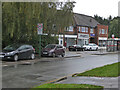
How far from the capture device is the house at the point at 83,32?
165 feet

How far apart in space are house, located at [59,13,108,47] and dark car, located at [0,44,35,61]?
27.8 meters

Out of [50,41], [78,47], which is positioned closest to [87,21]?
[78,47]

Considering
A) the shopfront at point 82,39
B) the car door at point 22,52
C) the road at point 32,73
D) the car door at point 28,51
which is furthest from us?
the shopfront at point 82,39

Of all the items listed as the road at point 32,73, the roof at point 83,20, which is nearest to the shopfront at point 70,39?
the roof at point 83,20

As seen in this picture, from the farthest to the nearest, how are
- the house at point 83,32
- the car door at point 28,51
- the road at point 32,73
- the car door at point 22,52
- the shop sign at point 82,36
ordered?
the shop sign at point 82,36 < the house at point 83,32 < the car door at point 28,51 < the car door at point 22,52 < the road at point 32,73

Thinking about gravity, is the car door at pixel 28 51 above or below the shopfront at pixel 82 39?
below

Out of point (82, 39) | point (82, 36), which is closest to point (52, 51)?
point (82, 36)

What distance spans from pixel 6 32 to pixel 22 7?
9.14 feet

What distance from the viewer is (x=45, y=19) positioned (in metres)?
20.6

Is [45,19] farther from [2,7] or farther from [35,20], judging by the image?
[2,7]

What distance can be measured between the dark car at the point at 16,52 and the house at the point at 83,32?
2776 centimetres

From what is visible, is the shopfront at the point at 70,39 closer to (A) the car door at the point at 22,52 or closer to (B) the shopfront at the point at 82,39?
(B) the shopfront at the point at 82,39

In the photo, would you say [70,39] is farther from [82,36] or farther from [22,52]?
[22,52]

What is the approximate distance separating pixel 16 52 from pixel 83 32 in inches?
1555
